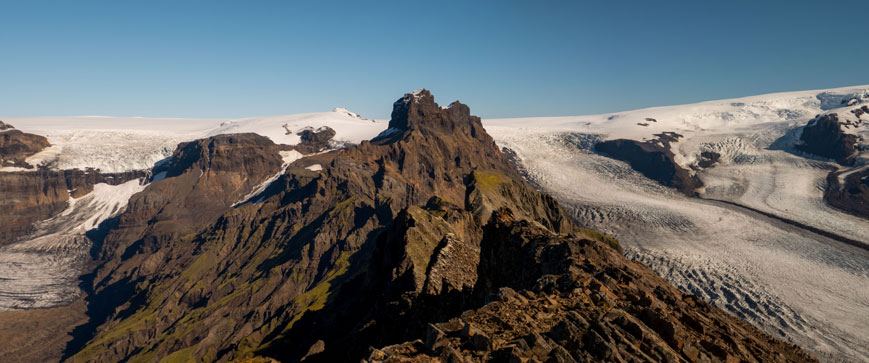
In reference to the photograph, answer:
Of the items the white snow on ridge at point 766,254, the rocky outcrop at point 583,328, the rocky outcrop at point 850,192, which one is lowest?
the white snow on ridge at point 766,254

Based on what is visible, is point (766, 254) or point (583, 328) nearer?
point (583, 328)

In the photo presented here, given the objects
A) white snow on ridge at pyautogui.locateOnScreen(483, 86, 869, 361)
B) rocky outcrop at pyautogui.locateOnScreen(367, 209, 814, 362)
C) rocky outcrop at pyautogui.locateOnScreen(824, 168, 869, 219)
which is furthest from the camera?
rocky outcrop at pyautogui.locateOnScreen(824, 168, 869, 219)

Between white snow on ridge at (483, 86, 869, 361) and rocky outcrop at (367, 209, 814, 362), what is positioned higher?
rocky outcrop at (367, 209, 814, 362)

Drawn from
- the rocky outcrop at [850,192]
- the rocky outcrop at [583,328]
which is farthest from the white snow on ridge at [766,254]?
the rocky outcrop at [583,328]

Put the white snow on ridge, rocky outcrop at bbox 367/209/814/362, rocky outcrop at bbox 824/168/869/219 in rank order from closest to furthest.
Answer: rocky outcrop at bbox 367/209/814/362, the white snow on ridge, rocky outcrop at bbox 824/168/869/219

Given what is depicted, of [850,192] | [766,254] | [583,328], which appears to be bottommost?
[766,254]

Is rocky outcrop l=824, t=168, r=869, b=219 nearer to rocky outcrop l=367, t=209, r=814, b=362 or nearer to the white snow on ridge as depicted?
the white snow on ridge

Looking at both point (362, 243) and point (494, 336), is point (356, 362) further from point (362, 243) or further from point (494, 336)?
point (362, 243)

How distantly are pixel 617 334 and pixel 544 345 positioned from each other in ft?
11.4

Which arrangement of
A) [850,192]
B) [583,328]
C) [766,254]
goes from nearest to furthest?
[583,328], [766,254], [850,192]

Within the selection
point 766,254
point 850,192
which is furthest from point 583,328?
point 850,192

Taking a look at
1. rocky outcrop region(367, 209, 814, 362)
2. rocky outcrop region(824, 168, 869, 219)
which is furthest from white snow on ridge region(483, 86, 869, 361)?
rocky outcrop region(367, 209, 814, 362)

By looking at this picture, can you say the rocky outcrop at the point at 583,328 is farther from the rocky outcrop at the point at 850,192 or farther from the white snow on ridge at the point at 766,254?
the rocky outcrop at the point at 850,192

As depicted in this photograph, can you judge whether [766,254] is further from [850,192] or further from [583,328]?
[583,328]
